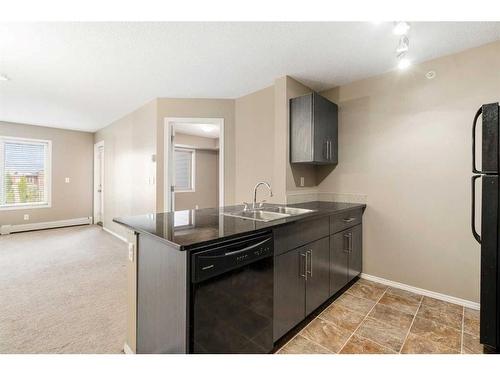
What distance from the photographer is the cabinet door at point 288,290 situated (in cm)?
162

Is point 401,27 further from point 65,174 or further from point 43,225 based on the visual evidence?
Result: point 43,225

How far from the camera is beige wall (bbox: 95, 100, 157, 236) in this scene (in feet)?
12.6

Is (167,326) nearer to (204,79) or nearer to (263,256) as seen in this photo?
(263,256)

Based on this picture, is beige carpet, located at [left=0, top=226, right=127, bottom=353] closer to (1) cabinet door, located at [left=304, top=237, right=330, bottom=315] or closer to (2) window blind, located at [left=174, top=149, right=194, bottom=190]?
(1) cabinet door, located at [left=304, top=237, right=330, bottom=315]

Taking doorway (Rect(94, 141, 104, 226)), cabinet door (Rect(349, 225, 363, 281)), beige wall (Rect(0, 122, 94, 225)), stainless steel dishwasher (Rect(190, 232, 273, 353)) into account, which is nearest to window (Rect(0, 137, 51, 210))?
beige wall (Rect(0, 122, 94, 225))

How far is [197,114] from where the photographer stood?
3.58 meters

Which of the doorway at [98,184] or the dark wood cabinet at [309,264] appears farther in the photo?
the doorway at [98,184]

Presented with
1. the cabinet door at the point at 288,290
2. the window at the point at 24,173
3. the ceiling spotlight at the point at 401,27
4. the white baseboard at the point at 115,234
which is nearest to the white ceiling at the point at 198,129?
the white baseboard at the point at 115,234

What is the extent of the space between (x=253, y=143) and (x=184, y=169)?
13.0 feet

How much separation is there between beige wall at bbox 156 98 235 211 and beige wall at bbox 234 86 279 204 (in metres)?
0.09

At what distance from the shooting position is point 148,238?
1396 millimetres

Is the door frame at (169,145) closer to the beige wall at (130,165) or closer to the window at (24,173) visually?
the beige wall at (130,165)

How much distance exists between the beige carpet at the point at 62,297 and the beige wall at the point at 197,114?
48.9 inches
